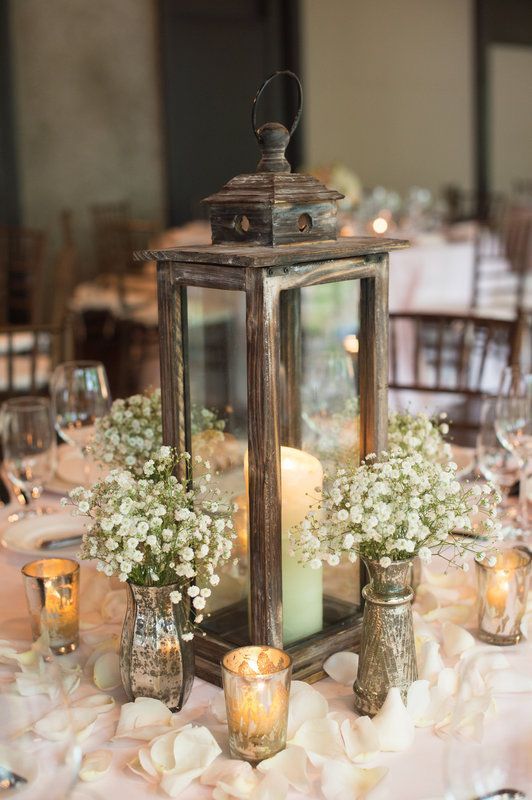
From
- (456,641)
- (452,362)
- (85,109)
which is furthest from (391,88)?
(456,641)

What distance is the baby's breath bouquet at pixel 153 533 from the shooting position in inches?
39.0

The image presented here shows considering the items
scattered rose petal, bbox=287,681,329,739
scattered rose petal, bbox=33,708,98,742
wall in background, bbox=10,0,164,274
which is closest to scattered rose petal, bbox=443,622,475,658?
scattered rose petal, bbox=287,681,329,739

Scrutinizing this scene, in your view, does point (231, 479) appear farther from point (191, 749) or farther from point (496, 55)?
point (496, 55)

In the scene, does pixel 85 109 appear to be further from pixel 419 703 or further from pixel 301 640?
pixel 419 703

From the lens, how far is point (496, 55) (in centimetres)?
1144

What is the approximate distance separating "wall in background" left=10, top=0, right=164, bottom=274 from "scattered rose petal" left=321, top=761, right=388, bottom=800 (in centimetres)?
674

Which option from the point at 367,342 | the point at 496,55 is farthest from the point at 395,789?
the point at 496,55

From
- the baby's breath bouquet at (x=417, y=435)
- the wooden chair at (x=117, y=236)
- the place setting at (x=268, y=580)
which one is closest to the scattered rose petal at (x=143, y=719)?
the place setting at (x=268, y=580)

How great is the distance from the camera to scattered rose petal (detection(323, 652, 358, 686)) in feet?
3.63

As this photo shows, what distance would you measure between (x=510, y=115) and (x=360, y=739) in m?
11.7

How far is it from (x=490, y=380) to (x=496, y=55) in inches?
305

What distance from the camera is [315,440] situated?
1233mm

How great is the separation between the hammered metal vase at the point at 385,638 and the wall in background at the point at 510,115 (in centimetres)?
1116

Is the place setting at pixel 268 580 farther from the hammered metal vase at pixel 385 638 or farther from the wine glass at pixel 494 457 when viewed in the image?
the wine glass at pixel 494 457
